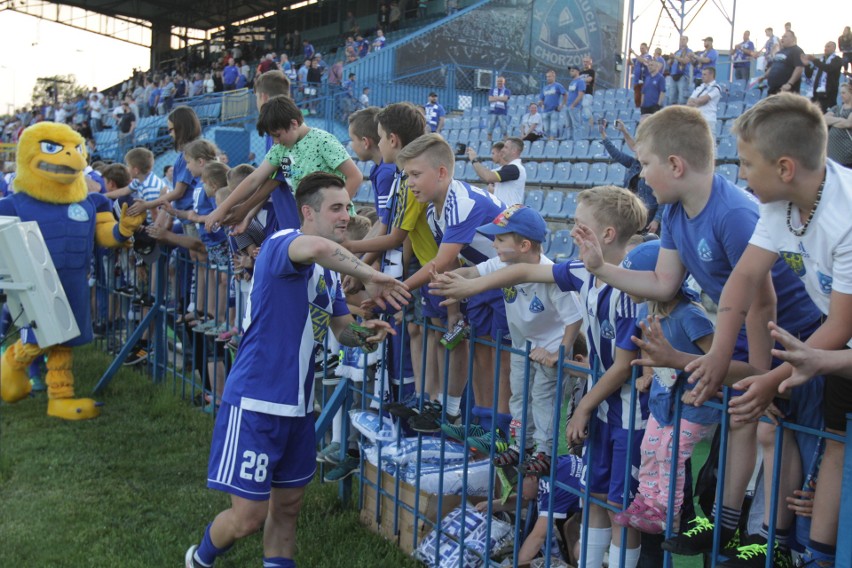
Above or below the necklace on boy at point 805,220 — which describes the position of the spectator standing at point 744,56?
above

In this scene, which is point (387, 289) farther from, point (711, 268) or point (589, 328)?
point (711, 268)

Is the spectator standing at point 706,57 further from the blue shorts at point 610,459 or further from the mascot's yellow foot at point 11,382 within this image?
the blue shorts at point 610,459

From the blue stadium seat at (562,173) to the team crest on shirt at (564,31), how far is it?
15.9 m

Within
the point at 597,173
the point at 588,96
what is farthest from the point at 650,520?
the point at 588,96

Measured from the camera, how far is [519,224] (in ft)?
12.3

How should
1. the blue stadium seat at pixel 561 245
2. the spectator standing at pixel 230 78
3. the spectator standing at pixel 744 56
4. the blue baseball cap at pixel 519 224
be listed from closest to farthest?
the blue baseball cap at pixel 519 224, the blue stadium seat at pixel 561 245, the spectator standing at pixel 744 56, the spectator standing at pixel 230 78

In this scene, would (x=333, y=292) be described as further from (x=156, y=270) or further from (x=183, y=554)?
(x=156, y=270)

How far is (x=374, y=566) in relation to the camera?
4012 mm

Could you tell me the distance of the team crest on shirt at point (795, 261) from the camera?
8.07ft

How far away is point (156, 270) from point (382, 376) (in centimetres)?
395

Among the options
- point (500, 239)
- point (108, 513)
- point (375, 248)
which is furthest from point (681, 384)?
point (108, 513)

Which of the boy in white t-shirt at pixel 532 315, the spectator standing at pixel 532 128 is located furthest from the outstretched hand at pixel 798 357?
the spectator standing at pixel 532 128

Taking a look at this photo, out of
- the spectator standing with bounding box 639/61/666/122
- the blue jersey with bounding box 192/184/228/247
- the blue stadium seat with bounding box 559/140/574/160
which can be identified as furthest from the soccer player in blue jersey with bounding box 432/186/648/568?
the blue stadium seat with bounding box 559/140/574/160

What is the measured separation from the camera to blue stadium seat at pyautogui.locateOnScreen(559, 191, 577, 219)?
42.0 feet
